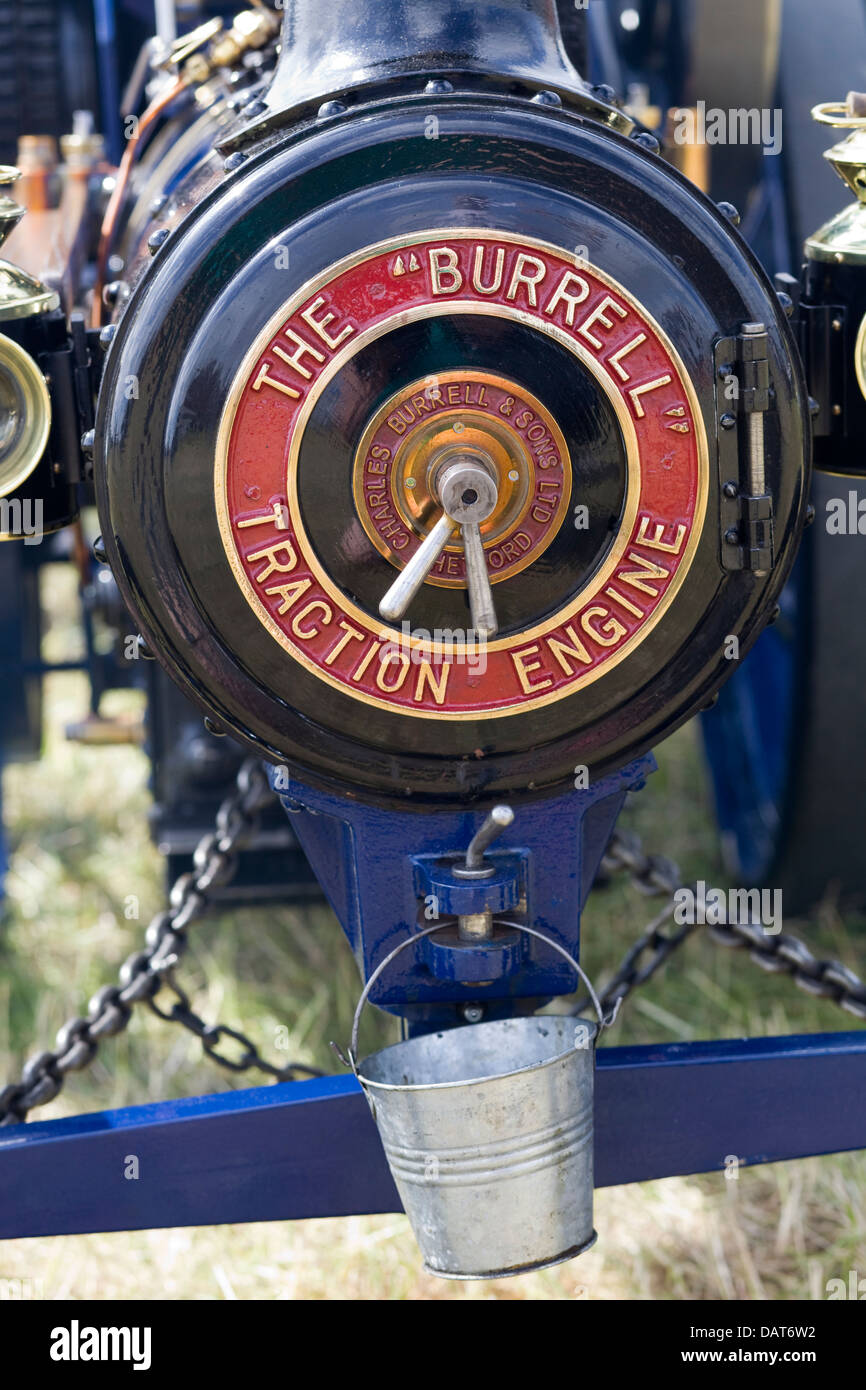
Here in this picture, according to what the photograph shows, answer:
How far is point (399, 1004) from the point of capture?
178 cm

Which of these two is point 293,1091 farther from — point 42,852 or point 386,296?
point 42,852

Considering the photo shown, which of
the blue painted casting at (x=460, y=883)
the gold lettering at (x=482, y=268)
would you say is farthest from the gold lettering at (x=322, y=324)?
the blue painted casting at (x=460, y=883)

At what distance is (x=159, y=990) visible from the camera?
6.75 ft

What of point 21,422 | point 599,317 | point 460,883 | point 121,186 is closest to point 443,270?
point 599,317

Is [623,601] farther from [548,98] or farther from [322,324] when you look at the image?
[548,98]

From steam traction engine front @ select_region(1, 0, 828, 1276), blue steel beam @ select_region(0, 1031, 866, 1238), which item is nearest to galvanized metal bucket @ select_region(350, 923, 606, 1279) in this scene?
steam traction engine front @ select_region(1, 0, 828, 1276)

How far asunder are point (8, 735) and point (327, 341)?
2.04m

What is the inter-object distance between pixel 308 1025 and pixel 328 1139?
1147 mm

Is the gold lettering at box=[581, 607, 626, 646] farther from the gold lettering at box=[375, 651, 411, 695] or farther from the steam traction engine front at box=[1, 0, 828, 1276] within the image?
the gold lettering at box=[375, 651, 411, 695]

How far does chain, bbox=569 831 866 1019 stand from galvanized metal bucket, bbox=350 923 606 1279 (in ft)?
1.00

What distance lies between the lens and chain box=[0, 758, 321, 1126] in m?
1.98

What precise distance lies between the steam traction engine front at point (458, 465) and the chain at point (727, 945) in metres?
0.39

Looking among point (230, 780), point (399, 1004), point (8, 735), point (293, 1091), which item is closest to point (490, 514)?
point (399, 1004)

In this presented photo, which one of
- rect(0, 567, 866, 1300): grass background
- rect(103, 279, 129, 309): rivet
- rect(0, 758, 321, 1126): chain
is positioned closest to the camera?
rect(103, 279, 129, 309): rivet
